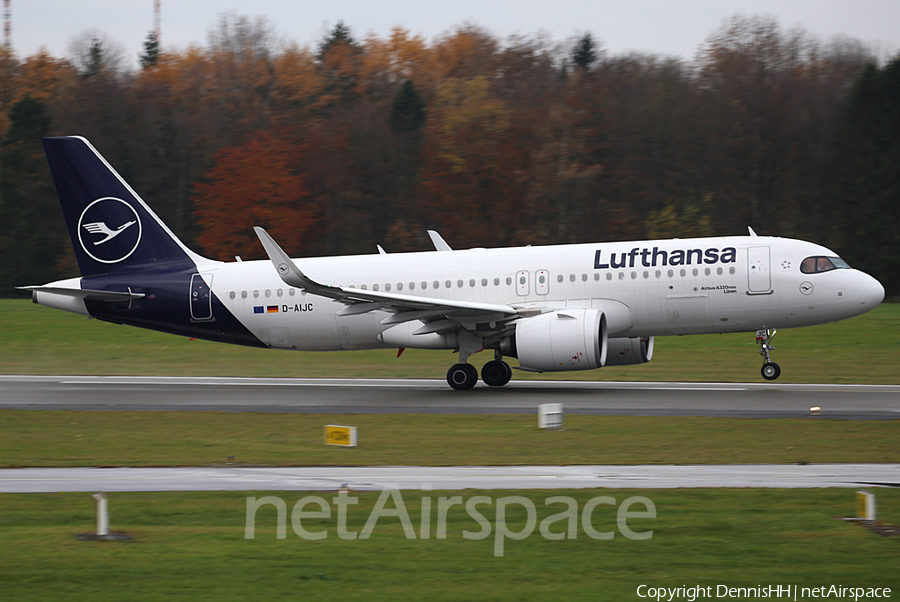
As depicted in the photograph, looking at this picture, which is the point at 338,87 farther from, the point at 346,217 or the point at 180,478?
the point at 180,478

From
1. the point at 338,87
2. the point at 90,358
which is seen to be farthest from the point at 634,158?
the point at 90,358

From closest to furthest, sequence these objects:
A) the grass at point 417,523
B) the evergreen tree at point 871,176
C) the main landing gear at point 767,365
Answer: the grass at point 417,523 → the main landing gear at point 767,365 → the evergreen tree at point 871,176

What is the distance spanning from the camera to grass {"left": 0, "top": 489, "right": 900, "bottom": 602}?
28.8 ft

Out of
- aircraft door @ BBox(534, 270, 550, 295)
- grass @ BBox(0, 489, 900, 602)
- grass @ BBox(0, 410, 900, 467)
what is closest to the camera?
grass @ BBox(0, 489, 900, 602)

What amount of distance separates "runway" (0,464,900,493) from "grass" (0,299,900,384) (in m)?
13.6

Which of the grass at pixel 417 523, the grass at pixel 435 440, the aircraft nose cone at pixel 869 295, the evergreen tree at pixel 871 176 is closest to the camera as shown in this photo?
the grass at pixel 417 523

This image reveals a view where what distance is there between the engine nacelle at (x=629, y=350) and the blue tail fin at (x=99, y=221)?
11863mm

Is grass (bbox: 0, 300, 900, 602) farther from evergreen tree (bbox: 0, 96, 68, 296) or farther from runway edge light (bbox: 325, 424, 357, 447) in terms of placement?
evergreen tree (bbox: 0, 96, 68, 296)

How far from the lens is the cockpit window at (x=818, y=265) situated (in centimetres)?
2445

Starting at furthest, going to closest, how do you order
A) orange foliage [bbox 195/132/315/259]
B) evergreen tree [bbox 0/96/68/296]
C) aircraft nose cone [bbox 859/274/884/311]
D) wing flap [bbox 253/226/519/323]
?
evergreen tree [bbox 0/96/68/296]
orange foliage [bbox 195/132/315/259]
aircraft nose cone [bbox 859/274/884/311]
wing flap [bbox 253/226/519/323]

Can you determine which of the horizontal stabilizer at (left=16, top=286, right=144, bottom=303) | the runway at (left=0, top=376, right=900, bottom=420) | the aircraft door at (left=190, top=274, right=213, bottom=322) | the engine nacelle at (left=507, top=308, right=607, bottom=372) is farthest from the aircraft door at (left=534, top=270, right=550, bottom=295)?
the horizontal stabilizer at (left=16, top=286, right=144, bottom=303)

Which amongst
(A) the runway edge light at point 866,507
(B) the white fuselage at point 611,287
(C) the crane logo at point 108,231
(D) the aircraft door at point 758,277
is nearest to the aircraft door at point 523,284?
(B) the white fuselage at point 611,287

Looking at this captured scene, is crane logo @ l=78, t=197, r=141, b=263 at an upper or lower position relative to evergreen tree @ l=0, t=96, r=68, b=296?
lower

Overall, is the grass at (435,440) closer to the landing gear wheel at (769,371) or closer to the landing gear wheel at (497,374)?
the landing gear wheel at (497,374)
